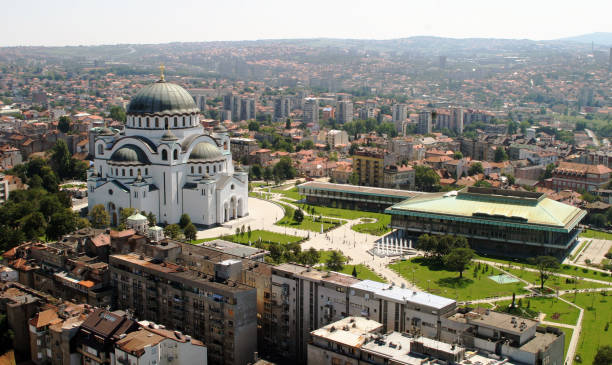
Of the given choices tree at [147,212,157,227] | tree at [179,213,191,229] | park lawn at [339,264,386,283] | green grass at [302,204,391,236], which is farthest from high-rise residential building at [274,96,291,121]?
park lawn at [339,264,386,283]

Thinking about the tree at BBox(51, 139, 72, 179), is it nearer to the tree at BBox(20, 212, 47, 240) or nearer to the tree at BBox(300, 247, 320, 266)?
the tree at BBox(20, 212, 47, 240)

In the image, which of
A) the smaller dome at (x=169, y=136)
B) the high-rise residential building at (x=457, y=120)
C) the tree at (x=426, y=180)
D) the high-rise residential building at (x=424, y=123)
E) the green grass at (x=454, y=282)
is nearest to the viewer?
the green grass at (x=454, y=282)

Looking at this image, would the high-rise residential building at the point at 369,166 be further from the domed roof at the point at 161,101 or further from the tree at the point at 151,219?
the tree at the point at 151,219

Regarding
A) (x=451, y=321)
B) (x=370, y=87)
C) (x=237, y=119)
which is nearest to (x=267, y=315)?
(x=451, y=321)

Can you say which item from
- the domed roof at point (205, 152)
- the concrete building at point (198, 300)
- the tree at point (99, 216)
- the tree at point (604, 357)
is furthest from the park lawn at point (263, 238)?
the tree at point (604, 357)

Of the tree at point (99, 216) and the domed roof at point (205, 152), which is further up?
the domed roof at point (205, 152)

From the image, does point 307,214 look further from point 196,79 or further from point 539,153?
point 196,79
